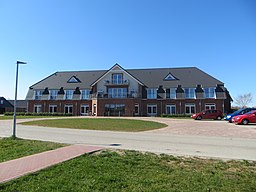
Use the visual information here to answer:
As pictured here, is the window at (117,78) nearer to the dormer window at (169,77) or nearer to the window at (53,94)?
the dormer window at (169,77)

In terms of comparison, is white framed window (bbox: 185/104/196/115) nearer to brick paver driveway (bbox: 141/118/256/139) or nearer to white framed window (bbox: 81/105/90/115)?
white framed window (bbox: 81/105/90/115)

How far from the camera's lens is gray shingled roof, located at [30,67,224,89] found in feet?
163

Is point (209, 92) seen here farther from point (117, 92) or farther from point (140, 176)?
point (140, 176)

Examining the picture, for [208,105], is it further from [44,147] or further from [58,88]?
[44,147]

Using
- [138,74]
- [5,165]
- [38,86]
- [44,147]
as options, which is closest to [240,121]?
[44,147]

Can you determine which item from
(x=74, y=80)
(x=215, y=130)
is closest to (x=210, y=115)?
(x=215, y=130)

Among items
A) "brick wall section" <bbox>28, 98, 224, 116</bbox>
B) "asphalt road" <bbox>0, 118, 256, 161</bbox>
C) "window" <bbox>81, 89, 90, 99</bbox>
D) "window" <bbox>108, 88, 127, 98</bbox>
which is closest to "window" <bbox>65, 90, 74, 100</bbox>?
"window" <bbox>81, 89, 90, 99</bbox>

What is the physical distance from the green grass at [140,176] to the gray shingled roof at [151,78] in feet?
144

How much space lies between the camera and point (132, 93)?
4847 centimetres

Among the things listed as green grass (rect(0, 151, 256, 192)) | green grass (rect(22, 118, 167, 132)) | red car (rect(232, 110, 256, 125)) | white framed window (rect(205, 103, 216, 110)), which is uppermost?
white framed window (rect(205, 103, 216, 110))

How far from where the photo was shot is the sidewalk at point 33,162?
18.7ft

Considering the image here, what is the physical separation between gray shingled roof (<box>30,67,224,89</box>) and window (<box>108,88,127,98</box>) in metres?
5.78

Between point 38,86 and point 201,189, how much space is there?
56.4 meters

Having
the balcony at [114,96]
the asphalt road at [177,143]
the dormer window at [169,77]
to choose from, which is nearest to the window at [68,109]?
the balcony at [114,96]
